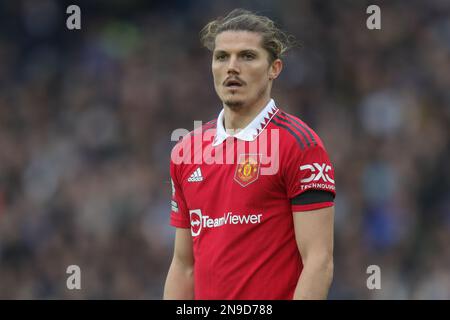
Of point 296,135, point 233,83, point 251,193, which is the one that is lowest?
point 251,193

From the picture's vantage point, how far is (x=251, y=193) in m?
4.24

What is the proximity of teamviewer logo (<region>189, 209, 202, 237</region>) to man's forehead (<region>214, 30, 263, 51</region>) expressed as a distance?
841mm

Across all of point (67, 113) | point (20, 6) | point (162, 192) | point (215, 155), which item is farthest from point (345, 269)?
point (20, 6)

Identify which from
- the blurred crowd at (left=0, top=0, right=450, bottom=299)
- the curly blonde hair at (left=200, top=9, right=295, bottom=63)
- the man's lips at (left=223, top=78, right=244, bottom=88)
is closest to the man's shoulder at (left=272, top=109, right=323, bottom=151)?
the man's lips at (left=223, top=78, right=244, bottom=88)

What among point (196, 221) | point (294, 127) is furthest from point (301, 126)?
point (196, 221)

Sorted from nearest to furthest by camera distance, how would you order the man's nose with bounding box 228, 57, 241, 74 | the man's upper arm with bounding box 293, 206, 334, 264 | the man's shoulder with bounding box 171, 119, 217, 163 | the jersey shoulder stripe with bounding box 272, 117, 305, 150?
the man's upper arm with bounding box 293, 206, 334, 264 → the jersey shoulder stripe with bounding box 272, 117, 305, 150 → the man's nose with bounding box 228, 57, 241, 74 → the man's shoulder with bounding box 171, 119, 217, 163

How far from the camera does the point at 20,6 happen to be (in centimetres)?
1245

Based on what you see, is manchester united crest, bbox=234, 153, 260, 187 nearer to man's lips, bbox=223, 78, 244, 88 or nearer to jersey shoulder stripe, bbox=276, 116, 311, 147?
jersey shoulder stripe, bbox=276, 116, 311, 147

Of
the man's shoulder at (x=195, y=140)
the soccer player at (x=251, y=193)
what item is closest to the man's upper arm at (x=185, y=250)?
the soccer player at (x=251, y=193)

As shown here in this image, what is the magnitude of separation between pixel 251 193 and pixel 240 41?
79 cm

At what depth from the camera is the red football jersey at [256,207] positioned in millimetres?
4188

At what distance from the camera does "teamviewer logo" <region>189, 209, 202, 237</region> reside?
4.41 metres

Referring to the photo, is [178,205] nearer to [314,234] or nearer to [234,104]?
[234,104]

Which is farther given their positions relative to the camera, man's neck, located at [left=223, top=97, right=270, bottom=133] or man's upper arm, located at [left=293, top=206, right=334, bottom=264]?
man's neck, located at [left=223, top=97, right=270, bottom=133]
